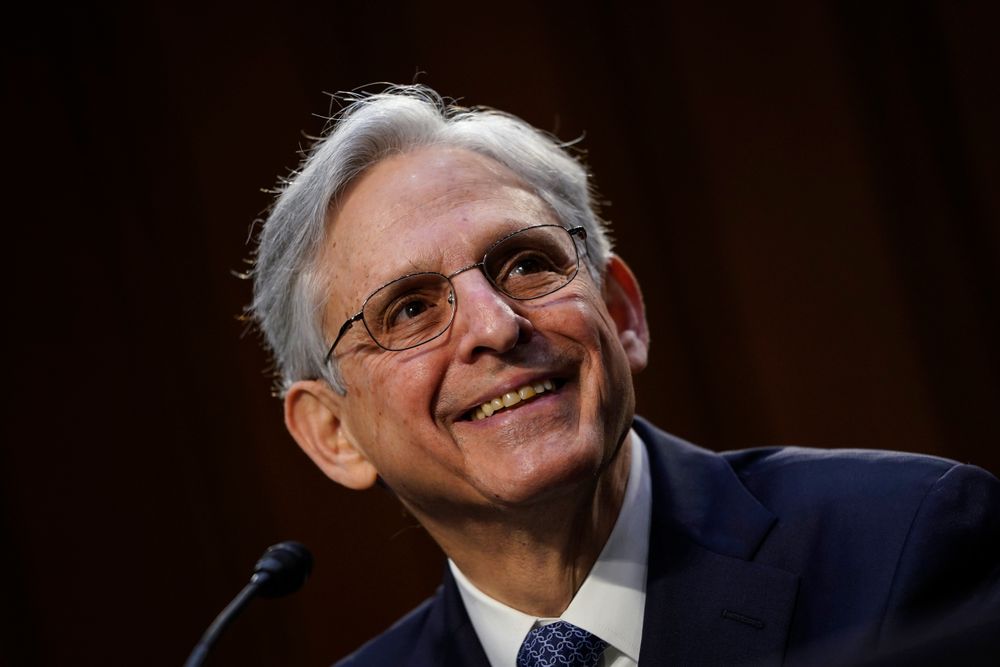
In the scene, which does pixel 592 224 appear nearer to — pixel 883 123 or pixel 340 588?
pixel 883 123

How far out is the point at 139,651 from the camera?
2.91 metres

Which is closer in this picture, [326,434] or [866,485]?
[866,485]

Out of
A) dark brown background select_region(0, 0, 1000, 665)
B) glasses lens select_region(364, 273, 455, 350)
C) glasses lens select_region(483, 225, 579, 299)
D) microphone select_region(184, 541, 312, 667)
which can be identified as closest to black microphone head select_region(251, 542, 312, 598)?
microphone select_region(184, 541, 312, 667)

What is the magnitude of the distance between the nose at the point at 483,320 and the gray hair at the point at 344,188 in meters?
0.30

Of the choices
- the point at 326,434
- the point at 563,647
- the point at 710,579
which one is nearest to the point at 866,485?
the point at 710,579

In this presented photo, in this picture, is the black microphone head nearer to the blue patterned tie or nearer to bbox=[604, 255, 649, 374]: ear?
the blue patterned tie

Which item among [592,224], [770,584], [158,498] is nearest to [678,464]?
[770,584]

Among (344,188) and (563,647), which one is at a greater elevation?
(344,188)

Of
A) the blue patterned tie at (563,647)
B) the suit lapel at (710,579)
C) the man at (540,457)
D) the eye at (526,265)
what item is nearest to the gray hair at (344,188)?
the man at (540,457)

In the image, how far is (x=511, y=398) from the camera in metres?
1.63

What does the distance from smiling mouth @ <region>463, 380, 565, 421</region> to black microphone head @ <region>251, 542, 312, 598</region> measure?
1.41 feet

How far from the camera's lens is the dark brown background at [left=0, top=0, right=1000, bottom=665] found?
2.88 m

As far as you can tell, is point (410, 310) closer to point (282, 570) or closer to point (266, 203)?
point (282, 570)

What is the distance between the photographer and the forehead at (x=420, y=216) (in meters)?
1.73
